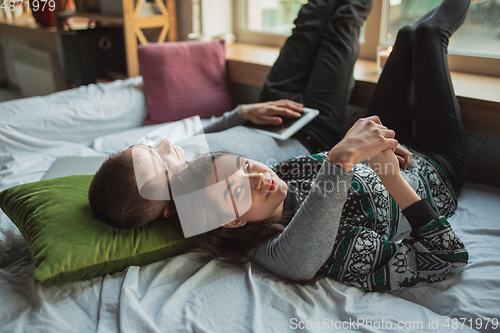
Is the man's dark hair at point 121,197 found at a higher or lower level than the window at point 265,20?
lower

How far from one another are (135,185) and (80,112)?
3.06 ft

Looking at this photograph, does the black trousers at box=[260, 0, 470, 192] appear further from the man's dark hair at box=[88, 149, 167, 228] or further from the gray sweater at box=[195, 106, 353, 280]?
the man's dark hair at box=[88, 149, 167, 228]

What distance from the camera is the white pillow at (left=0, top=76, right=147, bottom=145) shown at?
1470mm

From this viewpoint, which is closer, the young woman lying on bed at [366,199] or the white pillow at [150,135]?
the young woman lying on bed at [366,199]

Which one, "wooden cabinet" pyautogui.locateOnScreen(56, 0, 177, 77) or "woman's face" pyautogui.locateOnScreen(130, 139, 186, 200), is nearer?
"woman's face" pyautogui.locateOnScreen(130, 139, 186, 200)

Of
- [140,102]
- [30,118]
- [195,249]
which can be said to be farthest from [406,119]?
[30,118]

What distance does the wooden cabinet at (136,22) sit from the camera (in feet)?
6.35

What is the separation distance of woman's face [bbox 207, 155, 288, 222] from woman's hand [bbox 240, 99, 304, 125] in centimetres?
46

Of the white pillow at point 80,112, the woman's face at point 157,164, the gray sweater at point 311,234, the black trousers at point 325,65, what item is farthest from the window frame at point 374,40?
the woman's face at point 157,164

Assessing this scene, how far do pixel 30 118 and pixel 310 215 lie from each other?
1.20m

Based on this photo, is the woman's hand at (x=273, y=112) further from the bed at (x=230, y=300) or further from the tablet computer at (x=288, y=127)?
the bed at (x=230, y=300)

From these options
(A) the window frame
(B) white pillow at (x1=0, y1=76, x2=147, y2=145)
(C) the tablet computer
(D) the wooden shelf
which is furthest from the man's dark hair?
(D) the wooden shelf

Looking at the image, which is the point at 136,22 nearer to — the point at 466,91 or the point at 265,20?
the point at 265,20

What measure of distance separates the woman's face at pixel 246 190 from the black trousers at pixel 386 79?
0.51 metres
